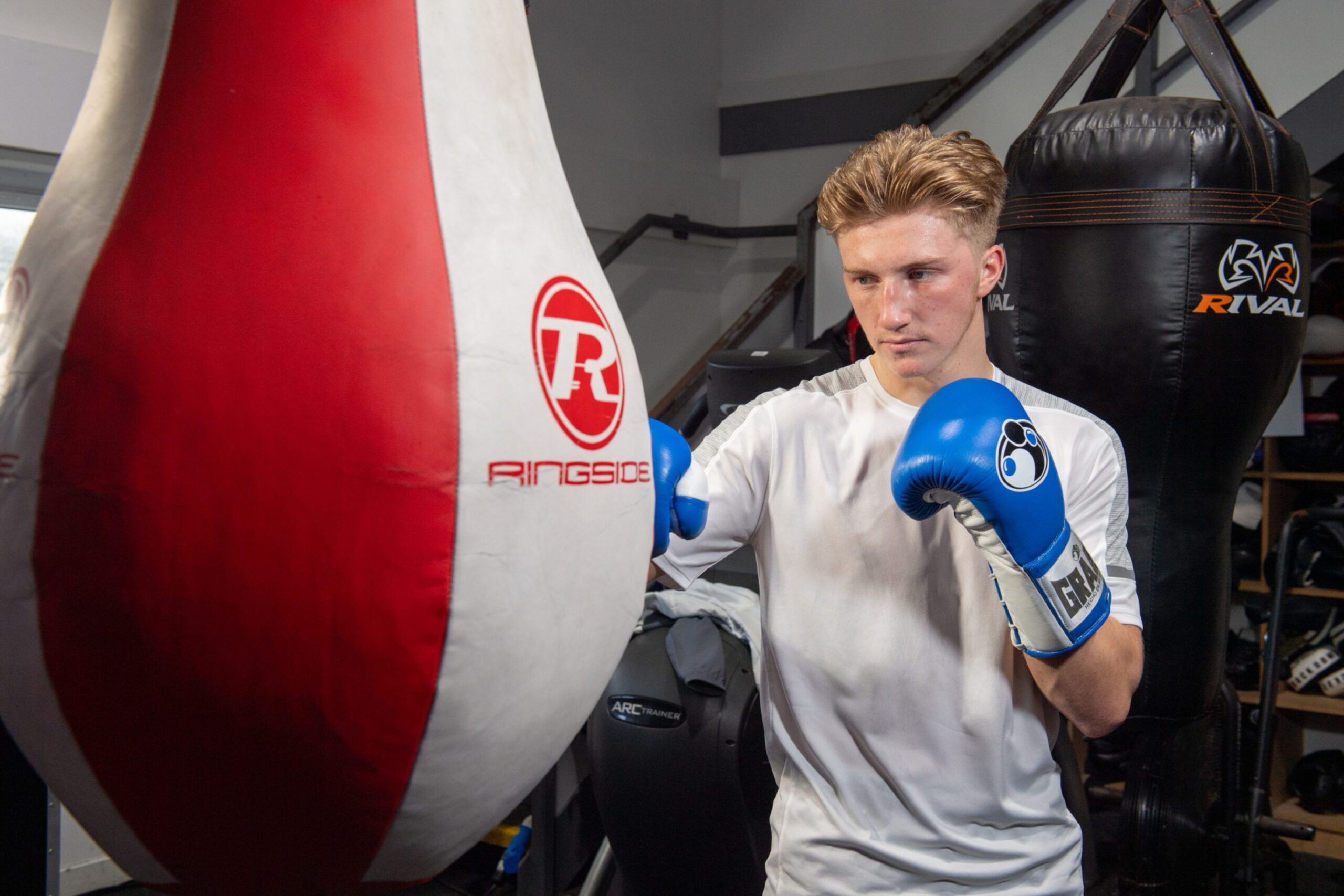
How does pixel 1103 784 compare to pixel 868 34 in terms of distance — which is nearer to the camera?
pixel 1103 784

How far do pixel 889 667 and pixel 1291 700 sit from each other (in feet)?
9.72

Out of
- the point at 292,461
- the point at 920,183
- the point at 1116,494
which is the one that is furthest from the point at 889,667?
the point at 292,461

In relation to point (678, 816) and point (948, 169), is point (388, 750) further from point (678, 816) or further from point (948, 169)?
point (678, 816)

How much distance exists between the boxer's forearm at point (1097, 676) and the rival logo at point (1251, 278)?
2.28ft

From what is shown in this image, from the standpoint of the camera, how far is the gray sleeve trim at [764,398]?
129 centimetres

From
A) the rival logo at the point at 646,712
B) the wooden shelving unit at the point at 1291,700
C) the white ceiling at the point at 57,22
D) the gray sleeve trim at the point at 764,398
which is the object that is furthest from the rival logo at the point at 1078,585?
the wooden shelving unit at the point at 1291,700

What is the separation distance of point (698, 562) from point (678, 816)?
110 centimetres

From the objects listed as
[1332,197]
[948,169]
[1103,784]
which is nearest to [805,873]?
[948,169]

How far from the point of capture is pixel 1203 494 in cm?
162

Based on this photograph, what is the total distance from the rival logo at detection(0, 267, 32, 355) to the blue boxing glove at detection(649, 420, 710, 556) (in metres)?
0.50

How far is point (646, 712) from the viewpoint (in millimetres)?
2168

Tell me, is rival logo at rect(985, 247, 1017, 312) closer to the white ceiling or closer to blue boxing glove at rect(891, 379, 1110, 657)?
blue boxing glove at rect(891, 379, 1110, 657)

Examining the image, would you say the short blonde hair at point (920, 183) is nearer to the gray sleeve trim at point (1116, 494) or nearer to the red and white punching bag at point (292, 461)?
the gray sleeve trim at point (1116, 494)

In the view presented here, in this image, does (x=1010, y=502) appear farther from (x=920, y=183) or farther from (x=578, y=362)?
(x=578, y=362)
